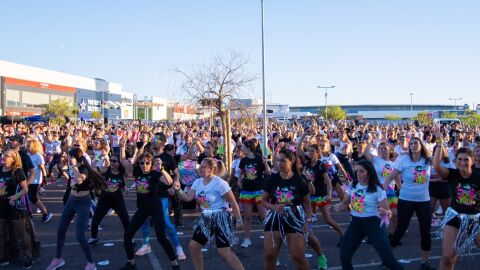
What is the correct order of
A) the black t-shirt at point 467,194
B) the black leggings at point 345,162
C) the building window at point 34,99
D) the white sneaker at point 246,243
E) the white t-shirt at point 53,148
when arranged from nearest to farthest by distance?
1. the black t-shirt at point 467,194
2. the white sneaker at point 246,243
3. the black leggings at point 345,162
4. the white t-shirt at point 53,148
5. the building window at point 34,99

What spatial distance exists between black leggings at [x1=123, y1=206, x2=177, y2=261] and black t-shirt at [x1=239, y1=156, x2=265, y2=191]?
1.75 metres

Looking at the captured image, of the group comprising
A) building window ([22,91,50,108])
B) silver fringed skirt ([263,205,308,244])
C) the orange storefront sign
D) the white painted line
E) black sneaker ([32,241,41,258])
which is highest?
the orange storefront sign

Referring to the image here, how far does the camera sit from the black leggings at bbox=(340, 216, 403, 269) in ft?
17.0

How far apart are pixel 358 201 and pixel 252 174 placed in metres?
2.60

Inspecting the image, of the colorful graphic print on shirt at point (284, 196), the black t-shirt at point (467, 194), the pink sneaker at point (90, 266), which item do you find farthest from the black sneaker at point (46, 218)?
the black t-shirt at point (467, 194)

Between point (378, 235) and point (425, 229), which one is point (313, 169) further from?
point (378, 235)

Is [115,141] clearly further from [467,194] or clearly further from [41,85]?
[41,85]

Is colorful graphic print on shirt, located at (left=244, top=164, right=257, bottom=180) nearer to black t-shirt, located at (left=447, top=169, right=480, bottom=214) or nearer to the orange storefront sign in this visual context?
black t-shirt, located at (left=447, top=169, right=480, bottom=214)

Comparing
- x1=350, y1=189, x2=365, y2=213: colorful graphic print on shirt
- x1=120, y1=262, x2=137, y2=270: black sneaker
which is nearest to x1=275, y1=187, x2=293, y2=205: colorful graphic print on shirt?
x1=350, y1=189, x2=365, y2=213: colorful graphic print on shirt

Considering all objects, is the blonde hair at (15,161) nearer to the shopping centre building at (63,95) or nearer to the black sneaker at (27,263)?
the black sneaker at (27,263)

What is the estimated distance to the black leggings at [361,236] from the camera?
17.0 feet

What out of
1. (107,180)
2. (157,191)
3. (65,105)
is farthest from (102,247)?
(65,105)

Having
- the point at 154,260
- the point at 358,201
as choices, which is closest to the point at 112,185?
the point at 154,260

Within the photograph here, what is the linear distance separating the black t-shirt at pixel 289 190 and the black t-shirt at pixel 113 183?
3.15 meters
